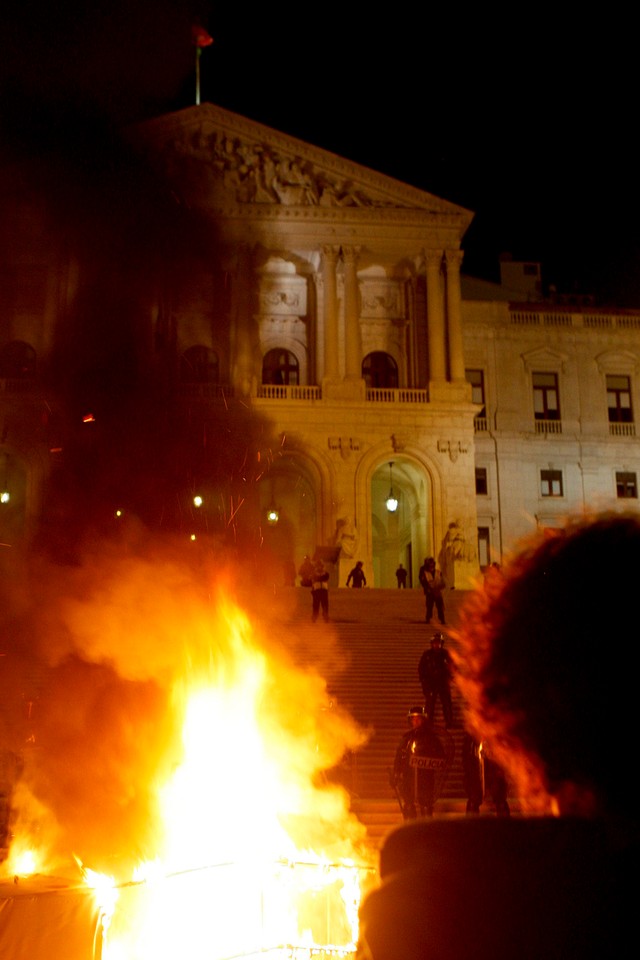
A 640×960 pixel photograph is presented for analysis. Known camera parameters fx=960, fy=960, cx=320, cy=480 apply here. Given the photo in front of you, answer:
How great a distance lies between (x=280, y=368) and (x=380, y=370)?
14.0 ft

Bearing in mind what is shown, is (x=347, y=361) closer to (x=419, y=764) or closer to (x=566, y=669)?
(x=419, y=764)

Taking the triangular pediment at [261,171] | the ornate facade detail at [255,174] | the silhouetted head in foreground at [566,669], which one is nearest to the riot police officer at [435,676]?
the silhouetted head in foreground at [566,669]

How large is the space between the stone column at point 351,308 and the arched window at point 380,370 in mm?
2234

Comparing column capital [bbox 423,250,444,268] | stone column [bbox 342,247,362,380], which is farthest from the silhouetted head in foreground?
column capital [bbox 423,250,444,268]

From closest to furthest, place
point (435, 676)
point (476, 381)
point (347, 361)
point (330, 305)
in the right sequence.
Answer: point (435, 676)
point (347, 361)
point (330, 305)
point (476, 381)

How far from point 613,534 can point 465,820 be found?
1.97 ft

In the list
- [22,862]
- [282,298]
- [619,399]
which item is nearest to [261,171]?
[282,298]

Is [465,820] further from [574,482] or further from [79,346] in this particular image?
[574,482]

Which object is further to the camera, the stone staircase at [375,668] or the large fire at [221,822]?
the stone staircase at [375,668]

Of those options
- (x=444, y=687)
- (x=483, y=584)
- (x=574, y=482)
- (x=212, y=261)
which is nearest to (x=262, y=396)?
(x=212, y=261)

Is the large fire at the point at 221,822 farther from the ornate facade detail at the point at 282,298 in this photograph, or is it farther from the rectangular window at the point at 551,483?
the rectangular window at the point at 551,483

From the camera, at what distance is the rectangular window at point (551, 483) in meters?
40.7

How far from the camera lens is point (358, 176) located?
3816 cm

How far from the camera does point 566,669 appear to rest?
1695 millimetres
